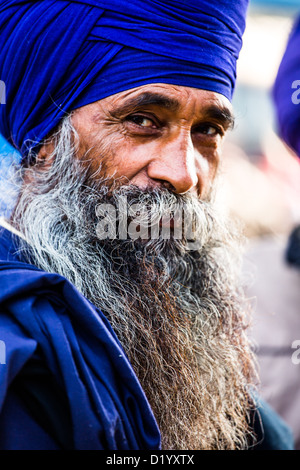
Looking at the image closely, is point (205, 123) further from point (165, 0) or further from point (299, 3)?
point (299, 3)

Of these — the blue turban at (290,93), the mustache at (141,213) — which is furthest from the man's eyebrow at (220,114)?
the blue turban at (290,93)

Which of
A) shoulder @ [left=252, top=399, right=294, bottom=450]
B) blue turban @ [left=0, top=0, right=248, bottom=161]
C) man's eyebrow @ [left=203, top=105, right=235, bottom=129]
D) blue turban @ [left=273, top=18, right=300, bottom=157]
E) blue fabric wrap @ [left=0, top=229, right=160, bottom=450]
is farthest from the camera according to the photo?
blue turban @ [left=273, top=18, right=300, bottom=157]

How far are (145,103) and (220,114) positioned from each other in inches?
10.9

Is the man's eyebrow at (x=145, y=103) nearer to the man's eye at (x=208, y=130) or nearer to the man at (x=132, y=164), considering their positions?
the man at (x=132, y=164)

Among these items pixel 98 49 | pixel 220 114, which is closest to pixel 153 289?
pixel 220 114

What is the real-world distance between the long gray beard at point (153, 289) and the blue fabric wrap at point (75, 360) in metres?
0.25

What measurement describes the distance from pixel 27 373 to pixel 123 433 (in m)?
0.27

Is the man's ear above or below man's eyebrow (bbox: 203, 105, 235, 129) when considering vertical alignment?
below

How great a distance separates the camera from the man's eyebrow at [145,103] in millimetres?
1508

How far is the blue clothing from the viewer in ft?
3.63

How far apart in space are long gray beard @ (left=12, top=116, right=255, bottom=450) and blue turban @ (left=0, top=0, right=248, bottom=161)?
0.15m

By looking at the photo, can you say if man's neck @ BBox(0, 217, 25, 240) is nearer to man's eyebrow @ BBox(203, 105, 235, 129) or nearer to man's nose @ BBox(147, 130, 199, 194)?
man's nose @ BBox(147, 130, 199, 194)

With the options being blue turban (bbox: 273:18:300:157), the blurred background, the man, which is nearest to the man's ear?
the man

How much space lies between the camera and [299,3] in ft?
16.6
